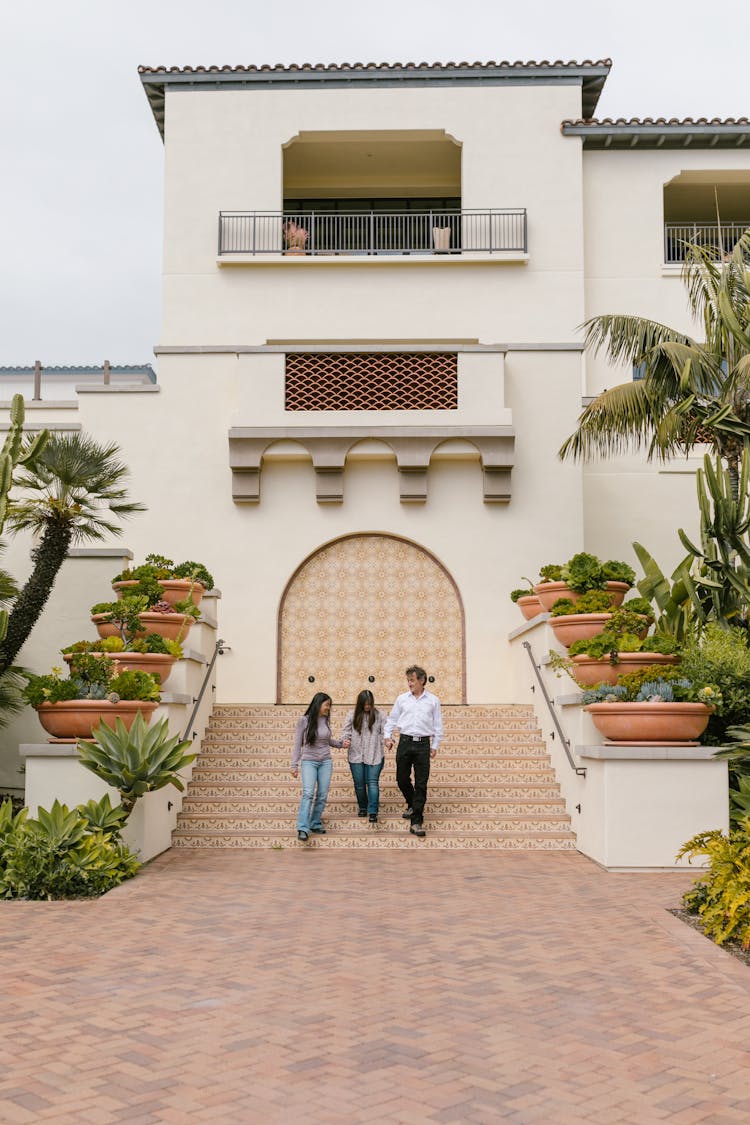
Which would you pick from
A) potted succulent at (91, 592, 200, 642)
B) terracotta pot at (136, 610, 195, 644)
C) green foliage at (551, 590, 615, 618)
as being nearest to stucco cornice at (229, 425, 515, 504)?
potted succulent at (91, 592, 200, 642)

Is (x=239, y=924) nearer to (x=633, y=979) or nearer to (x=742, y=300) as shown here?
(x=633, y=979)

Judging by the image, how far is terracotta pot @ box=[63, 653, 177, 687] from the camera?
13.1 m

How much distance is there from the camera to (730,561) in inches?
552

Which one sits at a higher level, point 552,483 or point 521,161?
point 521,161

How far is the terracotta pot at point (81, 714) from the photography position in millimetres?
11656

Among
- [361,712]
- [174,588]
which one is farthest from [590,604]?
[174,588]

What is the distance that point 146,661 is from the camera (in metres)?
13.4

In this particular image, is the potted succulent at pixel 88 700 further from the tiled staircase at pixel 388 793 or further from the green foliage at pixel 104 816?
the tiled staircase at pixel 388 793

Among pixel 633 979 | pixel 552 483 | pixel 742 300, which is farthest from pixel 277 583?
pixel 633 979

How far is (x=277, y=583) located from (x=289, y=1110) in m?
13.8

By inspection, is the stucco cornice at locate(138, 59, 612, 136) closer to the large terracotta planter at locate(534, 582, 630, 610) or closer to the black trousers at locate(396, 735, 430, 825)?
the large terracotta planter at locate(534, 582, 630, 610)

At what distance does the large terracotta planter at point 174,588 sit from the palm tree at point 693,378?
5.49 m

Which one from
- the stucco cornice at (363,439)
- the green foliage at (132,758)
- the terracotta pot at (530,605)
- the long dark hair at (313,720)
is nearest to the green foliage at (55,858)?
the green foliage at (132,758)

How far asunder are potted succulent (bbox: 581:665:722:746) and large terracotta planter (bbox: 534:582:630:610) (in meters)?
2.88
